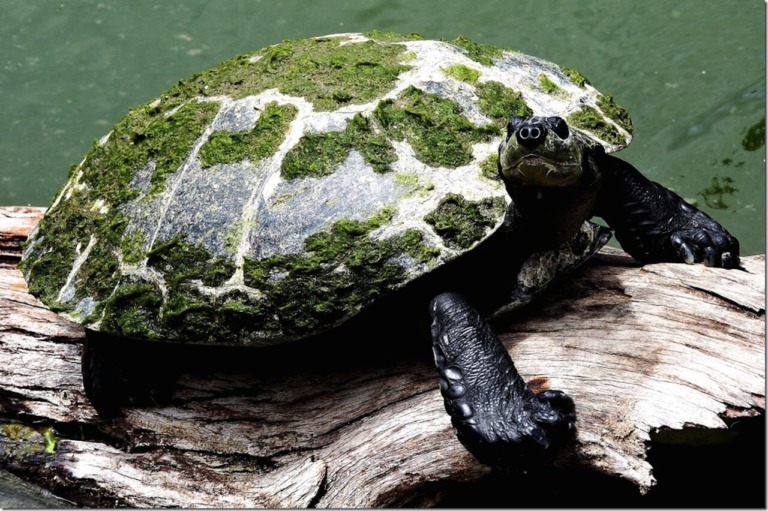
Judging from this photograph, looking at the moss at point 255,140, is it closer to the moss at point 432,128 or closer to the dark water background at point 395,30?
the moss at point 432,128

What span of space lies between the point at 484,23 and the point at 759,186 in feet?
6.66

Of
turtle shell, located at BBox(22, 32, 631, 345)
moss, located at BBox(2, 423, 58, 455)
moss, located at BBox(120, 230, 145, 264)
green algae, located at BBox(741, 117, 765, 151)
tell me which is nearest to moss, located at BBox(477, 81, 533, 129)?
turtle shell, located at BBox(22, 32, 631, 345)

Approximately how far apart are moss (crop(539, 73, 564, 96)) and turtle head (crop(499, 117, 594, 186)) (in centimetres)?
57

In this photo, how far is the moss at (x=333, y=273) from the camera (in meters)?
2.47

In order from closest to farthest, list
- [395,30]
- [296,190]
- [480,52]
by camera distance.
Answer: [296,190] → [480,52] → [395,30]

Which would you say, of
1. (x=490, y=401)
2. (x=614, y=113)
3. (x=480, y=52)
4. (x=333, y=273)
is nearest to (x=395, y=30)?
(x=480, y=52)

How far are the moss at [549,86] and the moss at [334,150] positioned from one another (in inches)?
26.3

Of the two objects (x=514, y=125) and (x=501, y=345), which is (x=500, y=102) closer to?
(x=514, y=125)

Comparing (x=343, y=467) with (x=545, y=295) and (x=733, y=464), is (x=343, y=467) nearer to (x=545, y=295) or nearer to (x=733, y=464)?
(x=545, y=295)

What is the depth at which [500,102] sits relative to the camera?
2762 mm

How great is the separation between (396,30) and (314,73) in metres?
2.88

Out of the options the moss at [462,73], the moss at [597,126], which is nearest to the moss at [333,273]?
the moss at [462,73]

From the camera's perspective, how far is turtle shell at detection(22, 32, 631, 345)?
98.8 inches

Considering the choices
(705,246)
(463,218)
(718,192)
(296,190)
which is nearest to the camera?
(463,218)
